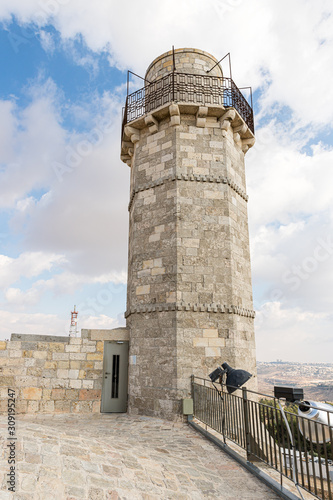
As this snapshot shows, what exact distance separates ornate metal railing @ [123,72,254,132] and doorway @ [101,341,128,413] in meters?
7.45

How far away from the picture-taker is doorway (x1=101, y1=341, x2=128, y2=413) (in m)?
9.23

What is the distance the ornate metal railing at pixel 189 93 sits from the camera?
1058 cm

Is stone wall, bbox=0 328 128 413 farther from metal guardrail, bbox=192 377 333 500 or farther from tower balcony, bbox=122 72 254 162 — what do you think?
tower balcony, bbox=122 72 254 162

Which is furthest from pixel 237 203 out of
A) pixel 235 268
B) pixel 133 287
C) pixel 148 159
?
pixel 133 287

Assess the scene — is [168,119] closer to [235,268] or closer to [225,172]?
[225,172]

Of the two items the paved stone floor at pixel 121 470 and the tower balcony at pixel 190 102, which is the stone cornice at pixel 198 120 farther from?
the paved stone floor at pixel 121 470

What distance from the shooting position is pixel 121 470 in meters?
4.40

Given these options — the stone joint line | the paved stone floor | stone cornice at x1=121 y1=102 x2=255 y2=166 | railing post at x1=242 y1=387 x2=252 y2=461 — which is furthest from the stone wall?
stone cornice at x1=121 y1=102 x2=255 y2=166

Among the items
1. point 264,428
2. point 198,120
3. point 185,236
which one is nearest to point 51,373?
point 185,236

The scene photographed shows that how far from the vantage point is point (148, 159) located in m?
10.6

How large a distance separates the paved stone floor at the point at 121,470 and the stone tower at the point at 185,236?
234 centimetres

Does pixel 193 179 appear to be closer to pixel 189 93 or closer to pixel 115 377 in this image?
pixel 189 93

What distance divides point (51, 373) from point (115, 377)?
68.7 inches

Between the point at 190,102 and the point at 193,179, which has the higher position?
the point at 190,102
